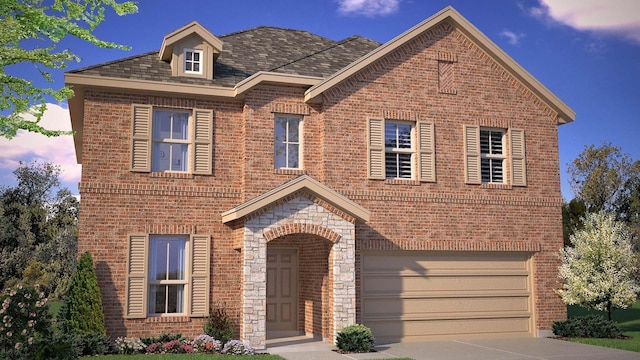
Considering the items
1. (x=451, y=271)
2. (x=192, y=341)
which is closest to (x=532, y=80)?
(x=451, y=271)

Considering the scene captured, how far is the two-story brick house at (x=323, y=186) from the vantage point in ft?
53.7

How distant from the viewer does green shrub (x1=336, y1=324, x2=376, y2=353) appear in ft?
51.3

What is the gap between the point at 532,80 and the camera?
20.0 meters

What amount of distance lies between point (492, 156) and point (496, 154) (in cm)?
25

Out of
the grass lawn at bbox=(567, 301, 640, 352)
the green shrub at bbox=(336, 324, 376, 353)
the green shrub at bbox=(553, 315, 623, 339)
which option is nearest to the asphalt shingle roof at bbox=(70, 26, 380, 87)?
the green shrub at bbox=(336, 324, 376, 353)

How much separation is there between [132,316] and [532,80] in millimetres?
13255

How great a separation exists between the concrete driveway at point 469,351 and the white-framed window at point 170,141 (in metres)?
5.31

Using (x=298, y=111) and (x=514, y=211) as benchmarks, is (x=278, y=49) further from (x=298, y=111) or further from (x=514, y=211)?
(x=514, y=211)

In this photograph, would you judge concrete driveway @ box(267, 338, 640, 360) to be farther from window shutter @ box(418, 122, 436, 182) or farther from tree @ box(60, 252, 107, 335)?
window shutter @ box(418, 122, 436, 182)

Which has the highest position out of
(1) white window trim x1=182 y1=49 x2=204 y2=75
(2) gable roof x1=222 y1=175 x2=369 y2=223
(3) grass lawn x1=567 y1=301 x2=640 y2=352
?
(1) white window trim x1=182 y1=49 x2=204 y2=75

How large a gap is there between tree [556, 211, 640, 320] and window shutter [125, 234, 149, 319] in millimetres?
11751

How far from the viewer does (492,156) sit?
64.2 feet

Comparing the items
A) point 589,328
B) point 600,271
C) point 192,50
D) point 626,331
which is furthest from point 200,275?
point 626,331

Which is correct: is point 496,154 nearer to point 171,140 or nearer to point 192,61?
point 192,61
